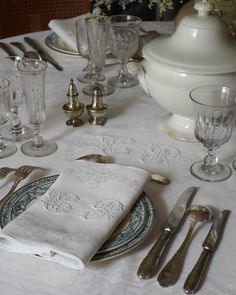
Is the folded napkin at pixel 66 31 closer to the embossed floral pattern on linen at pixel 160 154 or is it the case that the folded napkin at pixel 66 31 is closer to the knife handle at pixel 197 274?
the embossed floral pattern on linen at pixel 160 154

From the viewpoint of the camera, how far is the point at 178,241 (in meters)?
0.77

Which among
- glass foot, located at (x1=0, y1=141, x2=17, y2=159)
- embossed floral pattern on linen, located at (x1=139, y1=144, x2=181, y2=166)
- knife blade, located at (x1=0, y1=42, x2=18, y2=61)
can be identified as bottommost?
knife blade, located at (x1=0, y1=42, x2=18, y2=61)

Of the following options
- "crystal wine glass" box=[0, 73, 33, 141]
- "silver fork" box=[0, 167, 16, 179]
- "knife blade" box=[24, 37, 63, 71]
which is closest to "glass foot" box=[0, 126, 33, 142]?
"crystal wine glass" box=[0, 73, 33, 141]

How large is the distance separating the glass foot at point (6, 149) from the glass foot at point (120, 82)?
388 mm

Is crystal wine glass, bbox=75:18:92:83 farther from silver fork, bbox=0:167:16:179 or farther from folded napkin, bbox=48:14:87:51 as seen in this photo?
silver fork, bbox=0:167:16:179

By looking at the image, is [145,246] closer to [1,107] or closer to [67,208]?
[67,208]

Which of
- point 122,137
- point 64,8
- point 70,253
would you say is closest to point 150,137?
point 122,137

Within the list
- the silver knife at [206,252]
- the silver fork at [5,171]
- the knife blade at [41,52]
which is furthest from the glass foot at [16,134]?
the silver knife at [206,252]

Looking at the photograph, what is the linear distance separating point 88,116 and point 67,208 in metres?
0.41

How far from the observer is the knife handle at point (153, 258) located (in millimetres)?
703

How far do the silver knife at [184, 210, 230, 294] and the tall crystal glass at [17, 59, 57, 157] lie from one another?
0.38 metres

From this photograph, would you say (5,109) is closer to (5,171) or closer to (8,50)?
(5,171)

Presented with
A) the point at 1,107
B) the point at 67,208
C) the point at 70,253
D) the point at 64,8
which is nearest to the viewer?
the point at 70,253

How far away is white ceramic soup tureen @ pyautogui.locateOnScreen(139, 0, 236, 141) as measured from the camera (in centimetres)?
99
